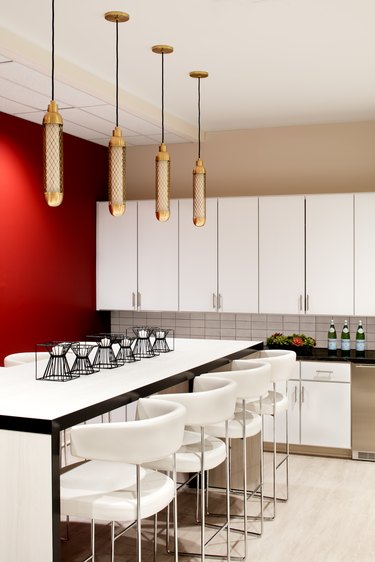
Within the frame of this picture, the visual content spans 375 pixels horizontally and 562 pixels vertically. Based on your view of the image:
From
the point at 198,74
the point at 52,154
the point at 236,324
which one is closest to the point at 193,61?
the point at 198,74

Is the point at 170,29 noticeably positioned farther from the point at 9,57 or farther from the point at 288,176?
the point at 288,176

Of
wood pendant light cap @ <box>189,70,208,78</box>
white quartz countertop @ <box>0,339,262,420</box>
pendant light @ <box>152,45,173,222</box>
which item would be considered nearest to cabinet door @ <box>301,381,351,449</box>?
white quartz countertop @ <box>0,339,262,420</box>

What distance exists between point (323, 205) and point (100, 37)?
2.63 m

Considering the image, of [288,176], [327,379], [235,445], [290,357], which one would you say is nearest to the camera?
→ [290,357]

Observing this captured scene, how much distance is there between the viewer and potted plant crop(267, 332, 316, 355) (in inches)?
239

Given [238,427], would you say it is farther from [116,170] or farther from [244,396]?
[116,170]

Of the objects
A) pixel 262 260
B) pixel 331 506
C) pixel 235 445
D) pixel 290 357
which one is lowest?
pixel 331 506

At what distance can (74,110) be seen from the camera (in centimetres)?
539

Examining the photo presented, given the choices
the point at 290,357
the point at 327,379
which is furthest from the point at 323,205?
the point at 290,357

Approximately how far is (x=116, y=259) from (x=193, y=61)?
8.23ft

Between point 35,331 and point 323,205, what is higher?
point 323,205

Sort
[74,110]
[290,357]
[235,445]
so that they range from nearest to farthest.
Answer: [290,357] < [235,445] < [74,110]

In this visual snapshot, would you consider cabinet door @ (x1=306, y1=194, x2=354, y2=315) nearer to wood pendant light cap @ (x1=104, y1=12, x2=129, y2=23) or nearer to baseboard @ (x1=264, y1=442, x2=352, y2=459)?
baseboard @ (x1=264, y1=442, x2=352, y2=459)

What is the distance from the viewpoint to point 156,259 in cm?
652
